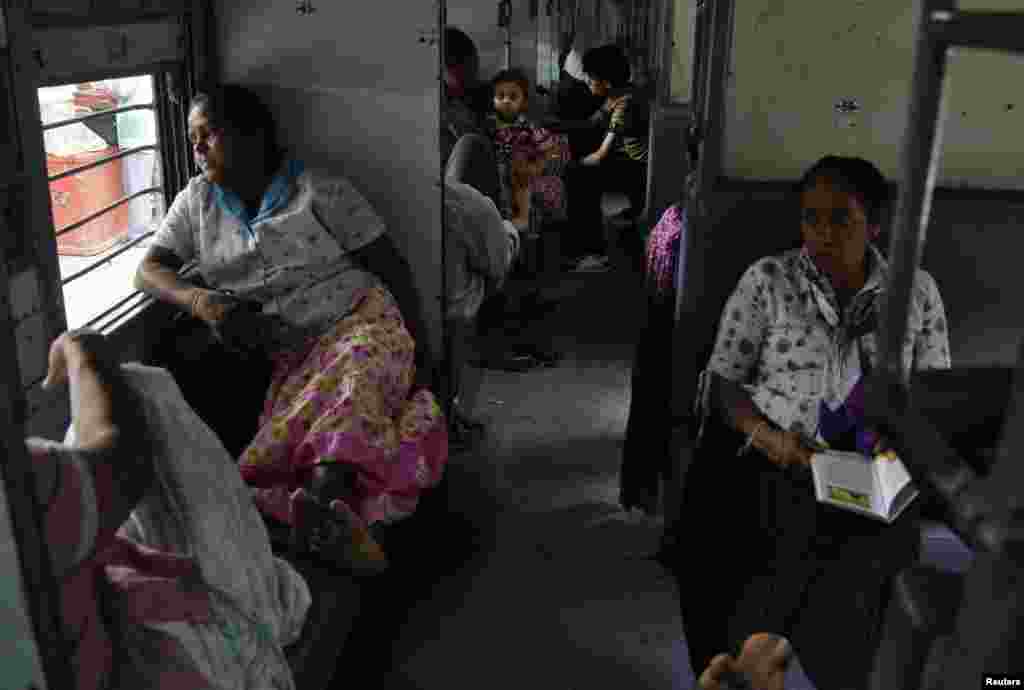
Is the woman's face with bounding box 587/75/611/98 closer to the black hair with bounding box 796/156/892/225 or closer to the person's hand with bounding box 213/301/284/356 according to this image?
the person's hand with bounding box 213/301/284/356

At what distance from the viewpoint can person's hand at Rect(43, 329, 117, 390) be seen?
1.57m

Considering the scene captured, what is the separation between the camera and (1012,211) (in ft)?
8.88

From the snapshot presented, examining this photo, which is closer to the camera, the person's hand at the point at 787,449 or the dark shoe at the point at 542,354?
the person's hand at the point at 787,449

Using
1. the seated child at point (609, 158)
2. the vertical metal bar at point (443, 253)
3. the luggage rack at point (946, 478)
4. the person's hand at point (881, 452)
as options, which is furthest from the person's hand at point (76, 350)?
the seated child at point (609, 158)

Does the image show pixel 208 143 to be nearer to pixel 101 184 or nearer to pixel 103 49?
pixel 101 184

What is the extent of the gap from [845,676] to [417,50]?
2337 mm

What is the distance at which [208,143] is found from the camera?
299 centimetres

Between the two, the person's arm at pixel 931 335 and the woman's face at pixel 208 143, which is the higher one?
the woman's face at pixel 208 143

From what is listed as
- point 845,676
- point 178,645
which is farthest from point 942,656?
point 845,676

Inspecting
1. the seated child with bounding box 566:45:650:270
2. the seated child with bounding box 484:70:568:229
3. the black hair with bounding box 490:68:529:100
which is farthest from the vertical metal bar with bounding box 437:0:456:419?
the seated child with bounding box 566:45:650:270

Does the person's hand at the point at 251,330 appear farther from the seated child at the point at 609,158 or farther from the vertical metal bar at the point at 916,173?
the seated child at the point at 609,158

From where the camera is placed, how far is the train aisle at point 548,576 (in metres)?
2.68

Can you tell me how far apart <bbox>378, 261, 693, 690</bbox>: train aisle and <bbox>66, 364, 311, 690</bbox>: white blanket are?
3.19 ft

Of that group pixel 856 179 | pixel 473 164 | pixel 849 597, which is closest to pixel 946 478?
pixel 849 597
